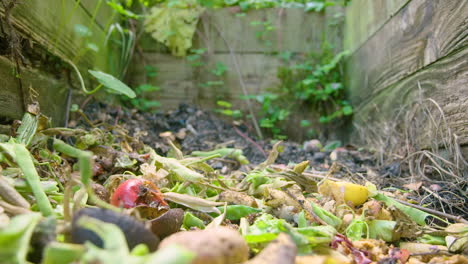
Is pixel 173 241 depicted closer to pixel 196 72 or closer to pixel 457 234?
pixel 457 234

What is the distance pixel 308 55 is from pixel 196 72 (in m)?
0.98

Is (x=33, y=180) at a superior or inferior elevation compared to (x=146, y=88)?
inferior

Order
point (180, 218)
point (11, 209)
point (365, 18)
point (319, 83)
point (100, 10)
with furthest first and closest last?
point (319, 83) < point (365, 18) < point (100, 10) < point (180, 218) < point (11, 209)

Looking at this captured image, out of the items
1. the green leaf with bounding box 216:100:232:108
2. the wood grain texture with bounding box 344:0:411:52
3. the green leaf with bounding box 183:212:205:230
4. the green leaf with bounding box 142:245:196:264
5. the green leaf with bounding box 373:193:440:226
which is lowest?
the green leaf with bounding box 373:193:440:226

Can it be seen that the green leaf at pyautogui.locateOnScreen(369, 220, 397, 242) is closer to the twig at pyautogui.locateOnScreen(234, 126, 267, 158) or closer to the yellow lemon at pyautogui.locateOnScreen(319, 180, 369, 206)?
the yellow lemon at pyautogui.locateOnScreen(319, 180, 369, 206)

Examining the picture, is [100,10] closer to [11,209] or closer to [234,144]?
[234,144]

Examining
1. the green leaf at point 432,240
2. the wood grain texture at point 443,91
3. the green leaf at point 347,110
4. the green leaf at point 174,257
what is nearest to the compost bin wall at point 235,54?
the green leaf at point 347,110

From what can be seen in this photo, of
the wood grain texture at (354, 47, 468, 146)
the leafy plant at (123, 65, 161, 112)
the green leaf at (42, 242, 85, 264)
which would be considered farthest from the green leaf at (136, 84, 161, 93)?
the green leaf at (42, 242, 85, 264)

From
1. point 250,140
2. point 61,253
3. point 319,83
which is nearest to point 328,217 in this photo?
point 61,253

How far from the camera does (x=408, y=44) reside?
1738 mm

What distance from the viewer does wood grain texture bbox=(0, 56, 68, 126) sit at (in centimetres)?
114

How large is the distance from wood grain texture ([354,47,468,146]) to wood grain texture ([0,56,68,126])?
149cm

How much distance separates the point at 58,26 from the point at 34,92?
0.61m

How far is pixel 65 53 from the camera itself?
1.70 m
